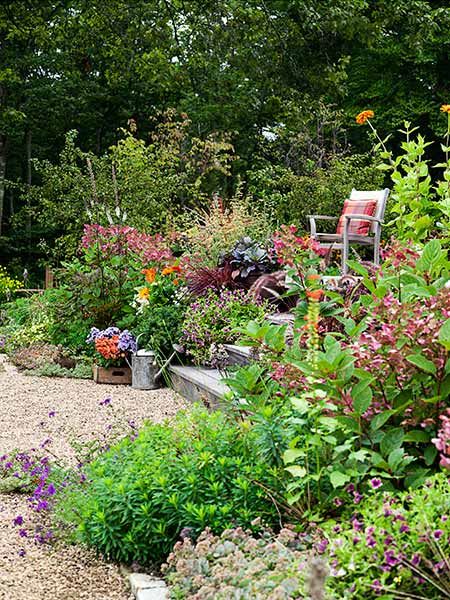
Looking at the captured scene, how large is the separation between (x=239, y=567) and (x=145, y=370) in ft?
12.5

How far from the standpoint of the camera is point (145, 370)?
5664 mm

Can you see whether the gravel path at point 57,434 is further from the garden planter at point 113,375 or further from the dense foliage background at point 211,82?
the dense foliage background at point 211,82

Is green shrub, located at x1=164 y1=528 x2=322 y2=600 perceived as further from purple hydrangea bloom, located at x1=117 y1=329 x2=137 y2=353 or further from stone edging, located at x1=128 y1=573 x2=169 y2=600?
purple hydrangea bloom, located at x1=117 y1=329 x2=137 y2=353

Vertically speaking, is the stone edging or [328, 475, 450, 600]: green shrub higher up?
[328, 475, 450, 600]: green shrub

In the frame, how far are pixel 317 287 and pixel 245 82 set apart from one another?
1255 centimetres

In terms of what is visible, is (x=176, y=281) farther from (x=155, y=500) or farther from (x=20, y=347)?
(x=155, y=500)

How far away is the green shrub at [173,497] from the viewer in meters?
2.26

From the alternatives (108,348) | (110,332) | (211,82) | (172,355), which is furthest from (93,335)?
(211,82)

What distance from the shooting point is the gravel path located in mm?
2338

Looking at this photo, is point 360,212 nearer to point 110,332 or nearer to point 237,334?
point 237,334

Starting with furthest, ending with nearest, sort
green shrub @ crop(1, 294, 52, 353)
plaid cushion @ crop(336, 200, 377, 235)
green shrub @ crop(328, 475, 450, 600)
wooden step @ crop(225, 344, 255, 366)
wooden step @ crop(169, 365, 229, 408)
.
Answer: green shrub @ crop(1, 294, 52, 353), plaid cushion @ crop(336, 200, 377, 235), wooden step @ crop(225, 344, 255, 366), wooden step @ crop(169, 365, 229, 408), green shrub @ crop(328, 475, 450, 600)

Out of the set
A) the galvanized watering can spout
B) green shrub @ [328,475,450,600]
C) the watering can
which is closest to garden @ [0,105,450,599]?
green shrub @ [328,475,450,600]

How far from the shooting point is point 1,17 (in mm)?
13445

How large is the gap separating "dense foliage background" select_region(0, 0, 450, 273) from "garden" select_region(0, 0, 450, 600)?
0.06 m
